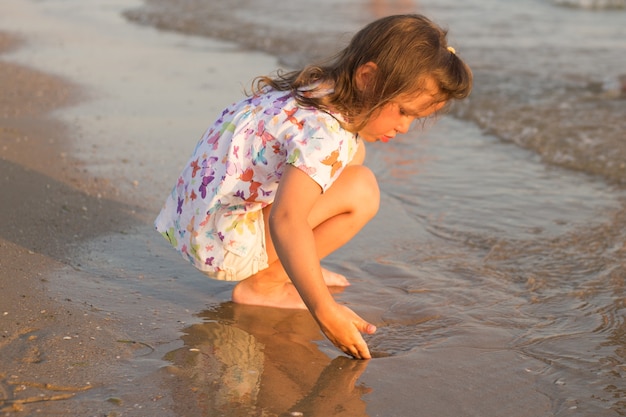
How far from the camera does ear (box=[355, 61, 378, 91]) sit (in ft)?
8.38

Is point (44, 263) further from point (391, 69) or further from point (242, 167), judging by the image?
point (391, 69)

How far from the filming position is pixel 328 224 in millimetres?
2896

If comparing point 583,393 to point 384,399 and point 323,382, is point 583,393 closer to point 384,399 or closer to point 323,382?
point 384,399

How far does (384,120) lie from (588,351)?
36.6 inches

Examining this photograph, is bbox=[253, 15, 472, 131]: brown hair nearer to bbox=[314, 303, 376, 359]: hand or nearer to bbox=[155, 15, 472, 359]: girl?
bbox=[155, 15, 472, 359]: girl

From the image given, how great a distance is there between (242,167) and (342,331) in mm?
627

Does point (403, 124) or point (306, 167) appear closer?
point (306, 167)

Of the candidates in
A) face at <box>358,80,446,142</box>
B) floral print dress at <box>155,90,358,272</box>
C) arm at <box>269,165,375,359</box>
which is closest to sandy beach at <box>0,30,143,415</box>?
floral print dress at <box>155,90,358,272</box>

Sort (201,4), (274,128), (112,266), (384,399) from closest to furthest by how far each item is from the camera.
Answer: (384,399), (274,128), (112,266), (201,4)

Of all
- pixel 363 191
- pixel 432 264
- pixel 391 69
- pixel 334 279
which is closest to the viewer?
pixel 391 69

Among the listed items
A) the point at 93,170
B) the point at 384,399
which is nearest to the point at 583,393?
the point at 384,399

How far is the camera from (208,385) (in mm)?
2260

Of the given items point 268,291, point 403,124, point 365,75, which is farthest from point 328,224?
point 365,75

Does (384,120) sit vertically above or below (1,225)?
above
